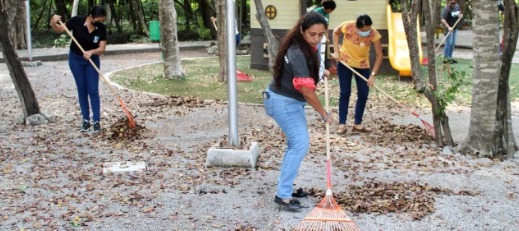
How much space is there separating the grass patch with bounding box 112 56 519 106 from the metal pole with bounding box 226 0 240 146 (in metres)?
4.23

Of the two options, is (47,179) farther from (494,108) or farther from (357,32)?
(494,108)

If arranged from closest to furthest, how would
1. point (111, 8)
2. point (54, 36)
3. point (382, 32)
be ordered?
point (382, 32) → point (54, 36) → point (111, 8)

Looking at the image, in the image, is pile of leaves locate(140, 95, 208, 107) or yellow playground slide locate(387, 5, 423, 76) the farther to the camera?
yellow playground slide locate(387, 5, 423, 76)

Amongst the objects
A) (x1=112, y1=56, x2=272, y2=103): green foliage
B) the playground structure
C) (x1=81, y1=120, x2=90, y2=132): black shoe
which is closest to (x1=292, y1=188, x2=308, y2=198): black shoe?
(x1=81, y1=120, x2=90, y2=132): black shoe

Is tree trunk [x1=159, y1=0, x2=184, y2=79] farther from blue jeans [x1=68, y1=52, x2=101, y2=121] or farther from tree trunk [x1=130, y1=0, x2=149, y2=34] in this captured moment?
tree trunk [x1=130, y1=0, x2=149, y2=34]

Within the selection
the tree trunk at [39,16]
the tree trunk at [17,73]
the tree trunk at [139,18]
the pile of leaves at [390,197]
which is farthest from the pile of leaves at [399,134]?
the tree trunk at [39,16]

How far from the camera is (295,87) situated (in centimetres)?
468

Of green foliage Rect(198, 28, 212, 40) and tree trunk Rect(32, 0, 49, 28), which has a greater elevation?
tree trunk Rect(32, 0, 49, 28)

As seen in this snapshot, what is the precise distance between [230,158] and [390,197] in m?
1.67

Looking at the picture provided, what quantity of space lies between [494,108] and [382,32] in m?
7.95

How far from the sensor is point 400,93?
1141 cm

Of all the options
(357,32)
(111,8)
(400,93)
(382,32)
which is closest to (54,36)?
(111,8)

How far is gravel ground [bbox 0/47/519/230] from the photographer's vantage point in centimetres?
478

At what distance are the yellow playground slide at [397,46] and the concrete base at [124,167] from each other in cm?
→ 799
